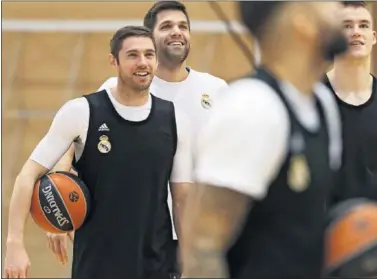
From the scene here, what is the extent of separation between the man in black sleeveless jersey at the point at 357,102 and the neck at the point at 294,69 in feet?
5.29

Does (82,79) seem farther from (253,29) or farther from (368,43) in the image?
(253,29)

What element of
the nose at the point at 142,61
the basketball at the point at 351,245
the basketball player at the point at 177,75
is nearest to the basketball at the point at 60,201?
the nose at the point at 142,61

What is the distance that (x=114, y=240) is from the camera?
15.0ft

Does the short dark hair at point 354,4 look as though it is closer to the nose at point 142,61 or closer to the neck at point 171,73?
the nose at point 142,61

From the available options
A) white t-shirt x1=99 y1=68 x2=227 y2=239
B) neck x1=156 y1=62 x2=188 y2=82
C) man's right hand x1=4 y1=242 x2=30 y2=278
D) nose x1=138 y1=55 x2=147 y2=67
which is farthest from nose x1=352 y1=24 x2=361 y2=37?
man's right hand x1=4 y1=242 x2=30 y2=278

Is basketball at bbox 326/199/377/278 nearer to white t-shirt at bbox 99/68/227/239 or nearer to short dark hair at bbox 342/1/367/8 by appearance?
short dark hair at bbox 342/1/367/8

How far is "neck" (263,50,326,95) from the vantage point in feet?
8.51

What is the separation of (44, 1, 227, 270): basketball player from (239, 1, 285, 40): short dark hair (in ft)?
8.29

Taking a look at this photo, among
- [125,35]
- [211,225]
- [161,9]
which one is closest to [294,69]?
[211,225]

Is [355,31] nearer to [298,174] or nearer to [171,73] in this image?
[171,73]

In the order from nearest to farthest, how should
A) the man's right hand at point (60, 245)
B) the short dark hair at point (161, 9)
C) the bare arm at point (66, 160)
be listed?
the bare arm at point (66, 160)
the man's right hand at point (60, 245)
the short dark hair at point (161, 9)

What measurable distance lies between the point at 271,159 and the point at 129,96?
2.26 metres

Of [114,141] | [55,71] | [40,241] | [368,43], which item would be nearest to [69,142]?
[114,141]

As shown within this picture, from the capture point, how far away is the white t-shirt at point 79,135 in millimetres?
4488
